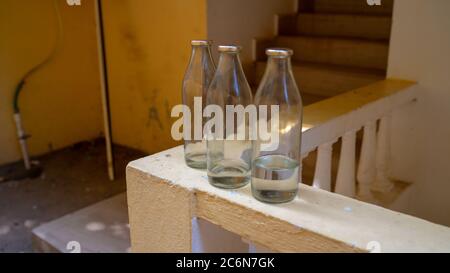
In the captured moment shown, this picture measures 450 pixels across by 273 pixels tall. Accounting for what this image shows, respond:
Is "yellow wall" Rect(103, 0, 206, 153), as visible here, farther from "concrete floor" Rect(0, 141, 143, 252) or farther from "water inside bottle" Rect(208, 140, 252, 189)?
"water inside bottle" Rect(208, 140, 252, 189)

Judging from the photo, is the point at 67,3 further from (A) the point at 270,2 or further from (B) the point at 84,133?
(A) the point at 270,2

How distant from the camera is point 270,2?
104 inches

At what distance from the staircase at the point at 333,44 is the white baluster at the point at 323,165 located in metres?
1.04

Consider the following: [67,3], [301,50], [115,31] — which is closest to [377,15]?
[301,50]

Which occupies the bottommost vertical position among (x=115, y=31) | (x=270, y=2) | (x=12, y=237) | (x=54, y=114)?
(x=12, y=237)

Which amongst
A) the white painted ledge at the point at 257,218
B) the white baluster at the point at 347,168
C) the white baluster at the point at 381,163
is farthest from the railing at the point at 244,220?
the white baluster at the point at 381,163

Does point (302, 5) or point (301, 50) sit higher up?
point (302, 5)

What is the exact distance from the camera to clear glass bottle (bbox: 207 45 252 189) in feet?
2.15

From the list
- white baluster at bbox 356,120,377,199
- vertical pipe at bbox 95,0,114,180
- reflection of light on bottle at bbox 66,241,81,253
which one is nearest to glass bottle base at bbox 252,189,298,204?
white baluster at bbox 356,120,377,199

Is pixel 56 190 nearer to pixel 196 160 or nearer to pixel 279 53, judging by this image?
pixel 196 160

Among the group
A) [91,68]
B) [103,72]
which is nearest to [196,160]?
[103,72]

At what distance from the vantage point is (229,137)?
28.1 inches

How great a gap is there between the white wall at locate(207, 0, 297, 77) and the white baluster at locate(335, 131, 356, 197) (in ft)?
3.78

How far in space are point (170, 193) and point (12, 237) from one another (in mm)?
1662
